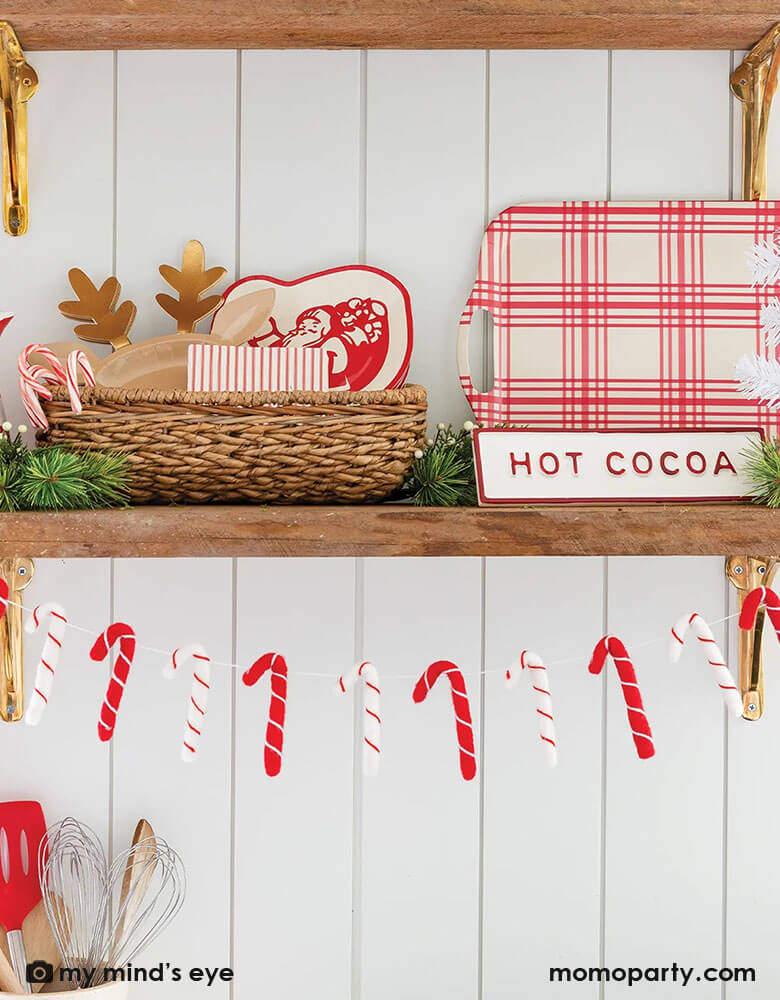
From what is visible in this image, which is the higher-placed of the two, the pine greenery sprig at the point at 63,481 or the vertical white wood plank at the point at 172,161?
the vertical white wood plank at the point at 172,161

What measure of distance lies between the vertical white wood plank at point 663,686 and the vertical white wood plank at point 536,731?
0.09ft

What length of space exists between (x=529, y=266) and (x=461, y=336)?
11 cm

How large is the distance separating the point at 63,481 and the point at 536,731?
0.60m

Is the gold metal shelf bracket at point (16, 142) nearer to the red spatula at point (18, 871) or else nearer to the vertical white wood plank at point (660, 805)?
the red spatula at point (18, 871)

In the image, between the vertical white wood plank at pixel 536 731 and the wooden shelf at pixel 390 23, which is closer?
the wooden shelf at pixel 390 23

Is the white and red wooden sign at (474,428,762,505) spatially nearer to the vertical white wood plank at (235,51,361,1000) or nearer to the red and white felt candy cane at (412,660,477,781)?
the red and white felt candy cane at (412,660,477,781)

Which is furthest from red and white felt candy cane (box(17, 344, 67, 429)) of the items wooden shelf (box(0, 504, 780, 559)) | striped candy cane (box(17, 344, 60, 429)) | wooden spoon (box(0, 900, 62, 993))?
wooden spoon (box(0, 900, 62, 993))

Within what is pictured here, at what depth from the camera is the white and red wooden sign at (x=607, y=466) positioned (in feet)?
2.88

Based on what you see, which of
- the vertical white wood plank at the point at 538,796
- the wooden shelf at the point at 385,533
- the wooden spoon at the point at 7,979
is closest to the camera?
the wooden shelf at the point at 385,533

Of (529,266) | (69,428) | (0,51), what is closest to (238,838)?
(69,428)

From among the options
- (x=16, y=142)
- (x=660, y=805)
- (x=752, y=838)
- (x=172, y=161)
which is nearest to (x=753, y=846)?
(x=752, y=838)

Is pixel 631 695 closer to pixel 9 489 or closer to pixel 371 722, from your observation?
pixel 371 722

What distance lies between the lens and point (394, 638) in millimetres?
1082

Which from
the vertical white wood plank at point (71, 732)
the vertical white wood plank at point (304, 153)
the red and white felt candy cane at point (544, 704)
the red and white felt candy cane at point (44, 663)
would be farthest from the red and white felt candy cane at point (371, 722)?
the vertical white wood plank at point (304, 153)
